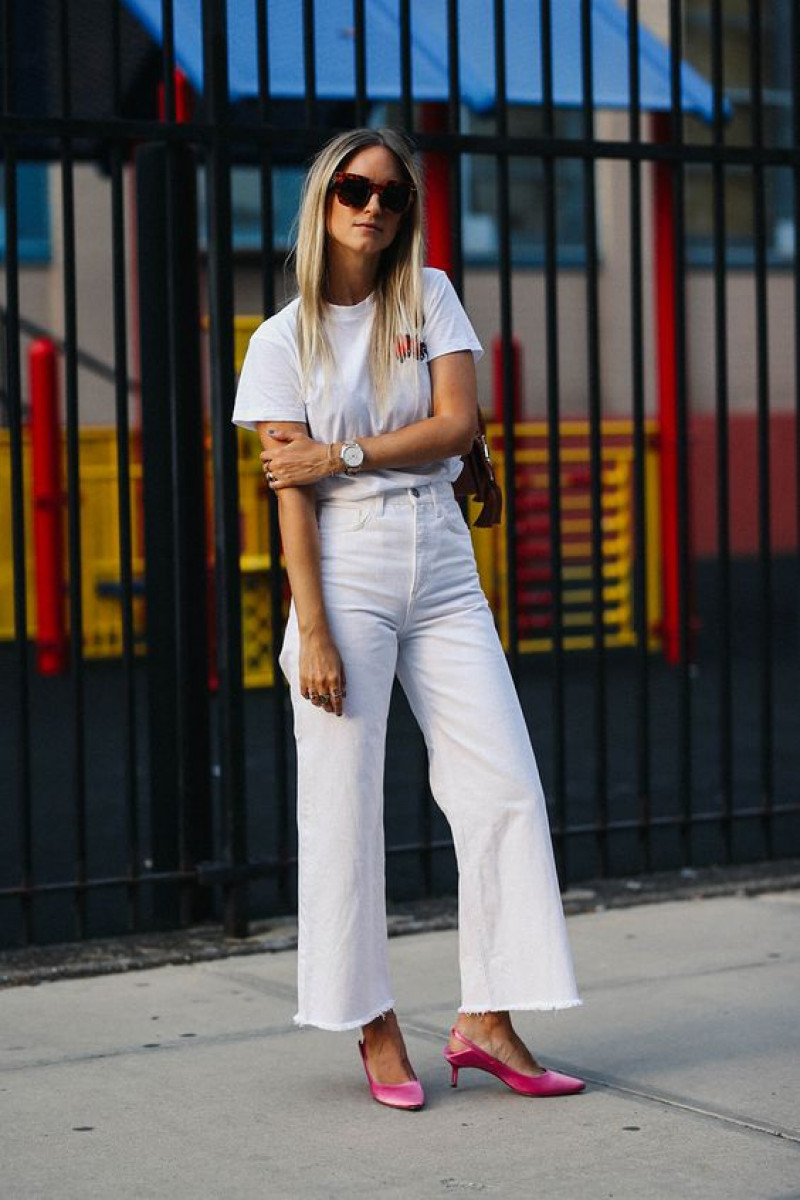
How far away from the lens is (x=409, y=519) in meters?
3.83

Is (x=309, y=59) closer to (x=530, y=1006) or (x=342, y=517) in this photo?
(x=342, y=517)

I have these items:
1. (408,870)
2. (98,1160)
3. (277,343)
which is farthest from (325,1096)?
(408,870)

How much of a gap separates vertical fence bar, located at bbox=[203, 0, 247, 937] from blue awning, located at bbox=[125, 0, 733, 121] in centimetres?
431

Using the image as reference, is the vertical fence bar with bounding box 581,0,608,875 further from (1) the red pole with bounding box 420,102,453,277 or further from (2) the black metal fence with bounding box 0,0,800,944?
(1) the red pole with bounding box 420,102,453,277

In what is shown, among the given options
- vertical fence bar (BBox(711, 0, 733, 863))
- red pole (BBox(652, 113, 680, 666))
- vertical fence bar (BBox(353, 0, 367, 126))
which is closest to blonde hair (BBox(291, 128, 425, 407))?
vertical fence bar (BBox(353, 0, 367, 126))

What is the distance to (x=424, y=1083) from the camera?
4078 millimetres

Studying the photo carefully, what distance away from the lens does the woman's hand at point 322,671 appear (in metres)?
3.75

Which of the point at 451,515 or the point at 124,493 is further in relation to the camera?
the point at 124,493

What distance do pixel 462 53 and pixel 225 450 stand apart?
274 inches

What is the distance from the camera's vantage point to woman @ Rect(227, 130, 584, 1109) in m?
3.79

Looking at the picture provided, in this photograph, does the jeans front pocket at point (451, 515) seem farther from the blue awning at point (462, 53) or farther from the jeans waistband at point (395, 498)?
the blue awning at point (462, 53)

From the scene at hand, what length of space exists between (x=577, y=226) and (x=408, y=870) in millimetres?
15043

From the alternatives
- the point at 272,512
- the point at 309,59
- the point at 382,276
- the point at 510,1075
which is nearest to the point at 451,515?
the point at 382,276

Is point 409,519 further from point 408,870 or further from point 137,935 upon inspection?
point 408,870
